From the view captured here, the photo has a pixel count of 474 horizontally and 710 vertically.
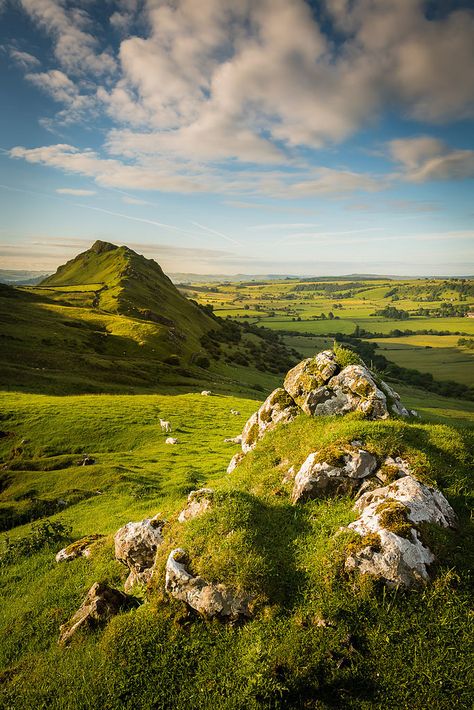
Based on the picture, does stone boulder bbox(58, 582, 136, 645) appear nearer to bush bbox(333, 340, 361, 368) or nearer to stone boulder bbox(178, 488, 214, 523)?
stone boulder bbox(178, 488, 214, 523)

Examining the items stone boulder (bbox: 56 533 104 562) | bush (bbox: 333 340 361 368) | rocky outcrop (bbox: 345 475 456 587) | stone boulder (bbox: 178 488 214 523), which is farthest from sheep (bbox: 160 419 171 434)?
rocky outcrop (bbox: 345 475 456 587)

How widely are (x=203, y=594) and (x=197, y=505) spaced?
304 centimetres

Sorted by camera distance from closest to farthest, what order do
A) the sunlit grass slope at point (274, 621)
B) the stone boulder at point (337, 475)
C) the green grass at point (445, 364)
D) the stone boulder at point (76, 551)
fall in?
1. the sunlit grass slope at point (274, 621)
2. the stone boulder at point (337, 475)
3. the stone boulder at point (76, 551)
4. the green grass at point (445, 364)

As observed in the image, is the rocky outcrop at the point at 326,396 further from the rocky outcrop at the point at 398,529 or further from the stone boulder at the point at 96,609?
the stone boulder at the point at 96,609

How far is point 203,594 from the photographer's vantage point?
409 inches

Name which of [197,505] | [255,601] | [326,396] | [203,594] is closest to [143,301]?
[326,396]

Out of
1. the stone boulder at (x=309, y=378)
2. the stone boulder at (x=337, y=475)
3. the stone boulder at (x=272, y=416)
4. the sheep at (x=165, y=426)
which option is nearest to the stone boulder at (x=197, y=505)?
the stone boulder at (x=337, y=475)

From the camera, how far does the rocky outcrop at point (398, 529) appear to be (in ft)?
32.4

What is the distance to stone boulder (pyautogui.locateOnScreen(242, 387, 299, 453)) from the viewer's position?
64.6 ft

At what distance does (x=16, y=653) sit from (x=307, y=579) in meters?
10.3

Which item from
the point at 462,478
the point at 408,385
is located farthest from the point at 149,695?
the point at 408,385

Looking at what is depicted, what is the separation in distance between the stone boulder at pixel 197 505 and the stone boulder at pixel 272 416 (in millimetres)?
6990

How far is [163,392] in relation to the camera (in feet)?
222

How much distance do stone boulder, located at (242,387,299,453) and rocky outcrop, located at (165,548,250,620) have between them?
951 cm
